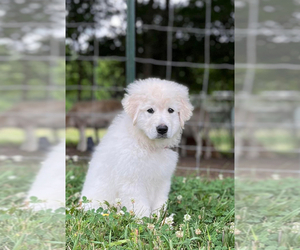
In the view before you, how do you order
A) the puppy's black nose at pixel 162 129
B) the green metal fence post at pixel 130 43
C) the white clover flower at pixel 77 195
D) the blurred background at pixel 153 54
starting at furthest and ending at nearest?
the blurred background at pixel 153 54
the green metal fence post at pixel 130 43
the white clover flower at pixel 77 195
the puppy's black nose at pixel 162 129

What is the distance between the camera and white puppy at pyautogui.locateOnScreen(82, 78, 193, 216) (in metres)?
3.01

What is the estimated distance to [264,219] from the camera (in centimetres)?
220

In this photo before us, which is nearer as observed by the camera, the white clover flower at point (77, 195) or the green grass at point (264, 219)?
the green grass at point (264, 219)

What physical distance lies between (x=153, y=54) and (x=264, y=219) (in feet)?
25.7

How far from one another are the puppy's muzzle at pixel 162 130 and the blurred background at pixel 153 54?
558 centimetres

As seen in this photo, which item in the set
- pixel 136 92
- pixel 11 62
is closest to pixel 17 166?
pixel 11 62

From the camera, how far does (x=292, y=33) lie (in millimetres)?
2143

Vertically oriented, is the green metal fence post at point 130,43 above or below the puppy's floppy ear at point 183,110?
above

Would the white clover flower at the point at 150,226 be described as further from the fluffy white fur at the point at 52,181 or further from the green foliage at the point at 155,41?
the green foliage at the point at 155,41

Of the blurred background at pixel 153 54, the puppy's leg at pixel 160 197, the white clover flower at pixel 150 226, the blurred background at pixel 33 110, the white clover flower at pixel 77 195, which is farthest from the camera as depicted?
the blurred background at pixel 153 54

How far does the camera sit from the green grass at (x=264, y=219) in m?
2.11

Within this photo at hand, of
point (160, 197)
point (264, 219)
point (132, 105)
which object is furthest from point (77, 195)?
point (264, 219)

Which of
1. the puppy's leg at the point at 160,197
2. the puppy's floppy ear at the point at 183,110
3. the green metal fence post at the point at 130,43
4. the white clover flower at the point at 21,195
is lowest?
the puppy's leg at the point at 160,197

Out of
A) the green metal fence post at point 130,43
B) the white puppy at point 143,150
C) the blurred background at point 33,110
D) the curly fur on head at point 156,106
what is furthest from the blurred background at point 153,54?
the blurred background at point 33,110
